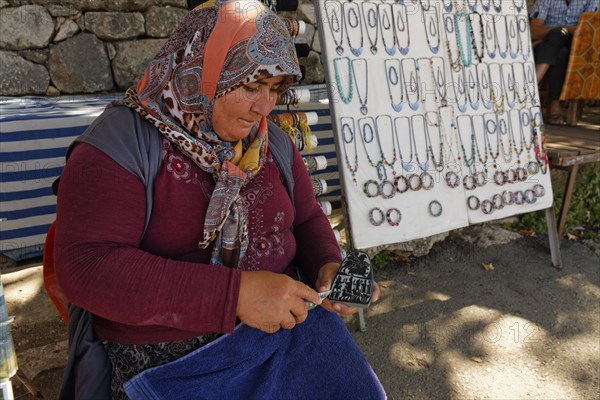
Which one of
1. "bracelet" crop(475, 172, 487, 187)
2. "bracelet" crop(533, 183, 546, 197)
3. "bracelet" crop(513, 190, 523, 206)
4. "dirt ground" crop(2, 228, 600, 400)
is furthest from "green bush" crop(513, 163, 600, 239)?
"bracelet" crop(475, 172, 487, 187)

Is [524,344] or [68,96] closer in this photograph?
[524,344]

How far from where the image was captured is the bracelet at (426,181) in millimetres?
2503

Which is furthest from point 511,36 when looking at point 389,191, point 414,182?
point 389,191

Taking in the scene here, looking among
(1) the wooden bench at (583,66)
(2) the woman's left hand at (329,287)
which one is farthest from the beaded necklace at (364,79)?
(1) the wooden bench at (583,66)

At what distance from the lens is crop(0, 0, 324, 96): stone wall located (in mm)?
3475

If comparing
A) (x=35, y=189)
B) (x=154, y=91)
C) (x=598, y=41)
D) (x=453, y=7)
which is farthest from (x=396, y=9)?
(x=598, y=41)

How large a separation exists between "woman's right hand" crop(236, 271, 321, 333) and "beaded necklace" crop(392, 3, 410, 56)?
1.66m

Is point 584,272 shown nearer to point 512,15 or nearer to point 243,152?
point 512,15

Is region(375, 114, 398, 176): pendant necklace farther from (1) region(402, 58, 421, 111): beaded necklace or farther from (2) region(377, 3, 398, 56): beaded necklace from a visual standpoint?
(2) region(377, 3, 398, 56): beaded necklace

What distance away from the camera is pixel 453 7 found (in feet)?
8.48

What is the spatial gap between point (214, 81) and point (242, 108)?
0.31 ft

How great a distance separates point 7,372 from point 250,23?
36.0 inches

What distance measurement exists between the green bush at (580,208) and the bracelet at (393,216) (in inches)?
66.8

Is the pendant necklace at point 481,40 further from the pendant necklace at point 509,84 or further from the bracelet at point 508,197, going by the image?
the bracelet at point 508,197
